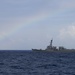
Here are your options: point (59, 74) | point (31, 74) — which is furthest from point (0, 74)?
point (59, 74)

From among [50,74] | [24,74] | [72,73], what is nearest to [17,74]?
[24,74]

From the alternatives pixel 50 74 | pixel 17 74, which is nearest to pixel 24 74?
pixel 17 74

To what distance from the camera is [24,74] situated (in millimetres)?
47688

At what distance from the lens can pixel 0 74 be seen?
47.2m

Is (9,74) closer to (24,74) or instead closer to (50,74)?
(24,74)

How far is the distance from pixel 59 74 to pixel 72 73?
2.44m

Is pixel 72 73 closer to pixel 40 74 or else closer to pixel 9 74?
pixel 40 74

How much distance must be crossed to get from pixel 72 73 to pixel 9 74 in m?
10.0

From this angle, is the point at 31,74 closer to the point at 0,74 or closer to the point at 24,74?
the point at 24,74

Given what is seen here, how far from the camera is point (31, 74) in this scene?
158 feet

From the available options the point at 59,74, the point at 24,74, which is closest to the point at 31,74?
the point at 24,74

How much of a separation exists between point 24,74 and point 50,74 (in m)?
4.00

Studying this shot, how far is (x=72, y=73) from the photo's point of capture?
1945 inches

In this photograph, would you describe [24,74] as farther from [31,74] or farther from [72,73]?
[72,73]
